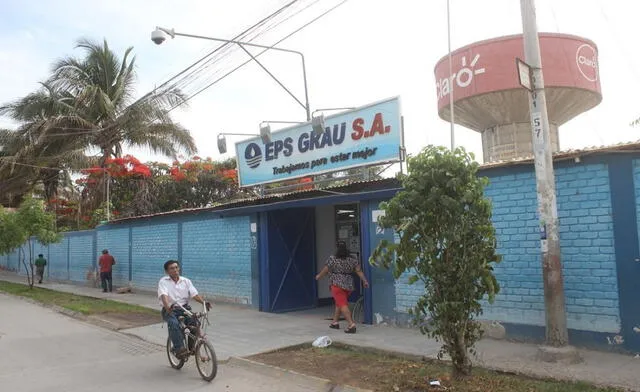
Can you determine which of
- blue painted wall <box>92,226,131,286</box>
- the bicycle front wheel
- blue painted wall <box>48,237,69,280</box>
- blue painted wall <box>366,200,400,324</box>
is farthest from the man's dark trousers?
the bicycle front wheel

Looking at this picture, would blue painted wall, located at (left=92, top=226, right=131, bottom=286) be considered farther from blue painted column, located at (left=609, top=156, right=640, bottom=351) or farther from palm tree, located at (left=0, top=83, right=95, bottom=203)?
blue painted column, located at (left=609, top=156, right=640, bottom=351)

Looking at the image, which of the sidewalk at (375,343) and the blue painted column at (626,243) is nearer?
the sidewalk at (375,343)

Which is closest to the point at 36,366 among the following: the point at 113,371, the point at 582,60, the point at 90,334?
the point at 113,371

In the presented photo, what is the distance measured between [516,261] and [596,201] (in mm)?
1427

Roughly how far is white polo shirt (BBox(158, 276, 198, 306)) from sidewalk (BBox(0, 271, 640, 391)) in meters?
1.35

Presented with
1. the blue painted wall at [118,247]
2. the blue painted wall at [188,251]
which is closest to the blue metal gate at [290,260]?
the blue painted wall at [188,251]

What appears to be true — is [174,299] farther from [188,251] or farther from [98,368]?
[188,251]

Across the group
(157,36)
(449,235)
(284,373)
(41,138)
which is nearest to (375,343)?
(284,373)

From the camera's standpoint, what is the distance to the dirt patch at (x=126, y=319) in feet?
37.6

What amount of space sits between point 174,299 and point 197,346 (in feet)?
2.35

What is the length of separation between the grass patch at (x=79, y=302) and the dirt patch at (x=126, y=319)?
237 millimetres

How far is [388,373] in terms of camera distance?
6.52m

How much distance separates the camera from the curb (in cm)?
614

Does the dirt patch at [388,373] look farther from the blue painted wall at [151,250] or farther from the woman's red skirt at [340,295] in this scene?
the blue painted wall at [151,250]
